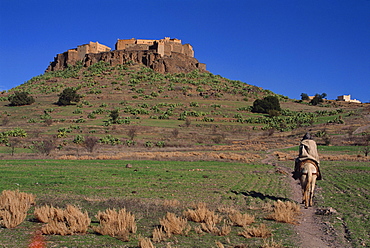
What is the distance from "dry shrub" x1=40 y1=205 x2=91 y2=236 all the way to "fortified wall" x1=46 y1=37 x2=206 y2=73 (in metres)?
96.7

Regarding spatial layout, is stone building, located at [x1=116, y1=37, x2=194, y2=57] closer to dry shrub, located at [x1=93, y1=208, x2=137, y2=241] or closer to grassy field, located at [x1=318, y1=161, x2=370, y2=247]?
grassy field, located at [x1=318, y1=161, x2=370, y2=247]

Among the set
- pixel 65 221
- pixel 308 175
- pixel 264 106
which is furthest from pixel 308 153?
pixel 264 106

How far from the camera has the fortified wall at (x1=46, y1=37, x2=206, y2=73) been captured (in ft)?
341

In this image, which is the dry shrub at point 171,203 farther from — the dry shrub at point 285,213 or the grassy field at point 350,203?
the grassy field at point 350,203

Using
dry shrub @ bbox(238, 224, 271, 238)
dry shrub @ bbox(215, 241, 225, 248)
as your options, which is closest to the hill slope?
dry shrub @ bbox(238, 224, 271, 238)

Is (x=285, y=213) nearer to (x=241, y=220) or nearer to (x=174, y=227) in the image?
(x=241, y=220)

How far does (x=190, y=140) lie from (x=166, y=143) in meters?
5.71

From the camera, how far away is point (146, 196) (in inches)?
452

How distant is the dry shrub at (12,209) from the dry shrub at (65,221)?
44 centimetres

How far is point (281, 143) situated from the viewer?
44.5 m

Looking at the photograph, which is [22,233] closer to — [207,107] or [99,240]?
[99,240]

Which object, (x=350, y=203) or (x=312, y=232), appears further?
(x=350, y=203)

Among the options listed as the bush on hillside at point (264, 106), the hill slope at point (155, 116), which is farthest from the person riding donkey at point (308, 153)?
the bush on hillside at point (264, 106)

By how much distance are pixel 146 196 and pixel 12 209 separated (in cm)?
458
